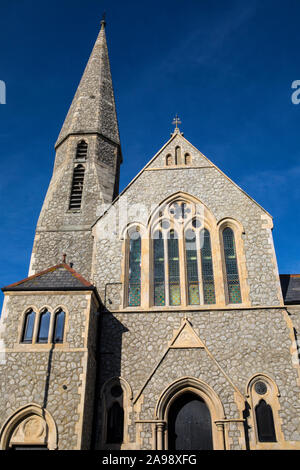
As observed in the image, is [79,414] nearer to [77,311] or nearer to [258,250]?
[77,311]

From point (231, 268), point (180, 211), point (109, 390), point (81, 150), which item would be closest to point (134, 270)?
point (180, 211)

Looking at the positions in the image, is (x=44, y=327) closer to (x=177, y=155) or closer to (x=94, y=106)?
(x=177, y=155)

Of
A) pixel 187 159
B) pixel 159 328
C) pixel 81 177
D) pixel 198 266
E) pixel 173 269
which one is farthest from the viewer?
pixel 81 177

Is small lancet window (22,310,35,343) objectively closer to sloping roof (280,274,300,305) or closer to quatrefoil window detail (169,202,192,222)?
quatrefoil window detail (169,202,192,222)

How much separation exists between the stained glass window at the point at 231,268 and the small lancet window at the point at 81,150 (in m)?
9.12

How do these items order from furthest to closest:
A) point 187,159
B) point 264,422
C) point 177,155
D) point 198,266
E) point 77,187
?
point 77,187
point 177,155
point 187,159
point 198,266
point 264,422

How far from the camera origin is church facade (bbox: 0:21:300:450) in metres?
12.2

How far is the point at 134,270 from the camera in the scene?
1584 centimetres

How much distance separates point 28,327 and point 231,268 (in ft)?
24.9

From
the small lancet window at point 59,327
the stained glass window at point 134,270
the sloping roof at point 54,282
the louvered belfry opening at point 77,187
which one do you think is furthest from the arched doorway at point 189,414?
the louvered belfry opening at point 77,187

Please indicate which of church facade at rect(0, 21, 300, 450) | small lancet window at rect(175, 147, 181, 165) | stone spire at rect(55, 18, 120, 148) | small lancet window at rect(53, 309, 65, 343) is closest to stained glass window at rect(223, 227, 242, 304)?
church facade at rect(0, 21, 300, 450)

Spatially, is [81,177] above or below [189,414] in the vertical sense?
above

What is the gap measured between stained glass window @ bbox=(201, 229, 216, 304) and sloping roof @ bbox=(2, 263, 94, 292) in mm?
4338

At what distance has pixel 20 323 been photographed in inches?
512
